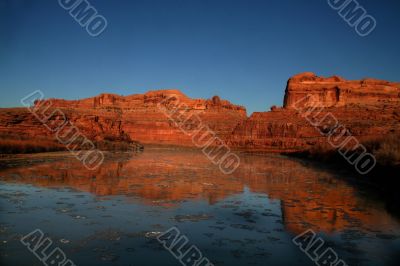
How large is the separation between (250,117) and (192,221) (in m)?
58.6

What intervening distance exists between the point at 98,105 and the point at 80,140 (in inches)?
2354

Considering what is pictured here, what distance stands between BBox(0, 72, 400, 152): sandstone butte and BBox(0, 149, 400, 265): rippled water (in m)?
19.4

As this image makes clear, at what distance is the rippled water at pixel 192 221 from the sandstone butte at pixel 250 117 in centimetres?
1940

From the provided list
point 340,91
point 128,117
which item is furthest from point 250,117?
point 128,117

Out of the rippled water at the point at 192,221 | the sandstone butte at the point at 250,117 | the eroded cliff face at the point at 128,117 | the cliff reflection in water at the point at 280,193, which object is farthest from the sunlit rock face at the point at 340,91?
the rippled water at the point at 192,221

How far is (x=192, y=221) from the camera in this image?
7.19 m

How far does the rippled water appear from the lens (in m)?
5.16

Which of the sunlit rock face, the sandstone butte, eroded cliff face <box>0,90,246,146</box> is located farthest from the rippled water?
the sunlit rock face

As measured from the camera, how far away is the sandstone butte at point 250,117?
40606 mm

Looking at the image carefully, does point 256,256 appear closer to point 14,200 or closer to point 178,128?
point 14,200

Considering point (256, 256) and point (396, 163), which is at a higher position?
point (396, 163)

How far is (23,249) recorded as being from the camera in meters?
5.05

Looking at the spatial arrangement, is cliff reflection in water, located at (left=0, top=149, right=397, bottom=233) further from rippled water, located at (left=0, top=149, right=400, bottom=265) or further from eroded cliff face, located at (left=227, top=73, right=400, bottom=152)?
eroded cliff face, located at (left=227, top=73, right=400, bottom=152)

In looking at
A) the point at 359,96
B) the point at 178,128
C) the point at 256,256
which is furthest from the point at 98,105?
the point at 256,256
